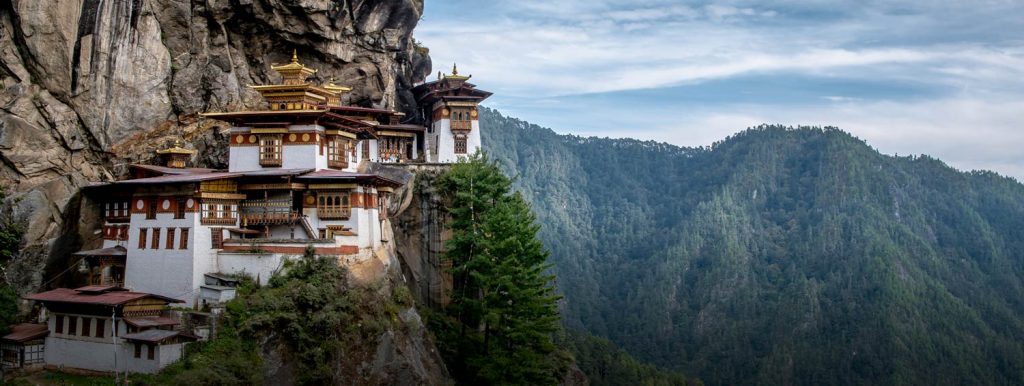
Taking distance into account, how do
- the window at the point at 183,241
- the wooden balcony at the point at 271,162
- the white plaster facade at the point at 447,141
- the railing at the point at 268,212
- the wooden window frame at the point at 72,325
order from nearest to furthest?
1. the wooden window frame at the point at 72,325
2. the window at the point at 183,241
3. the railing at the point at 268,212
4. the wooden balcony at the point at 271,162
5. the white plaster facade at the point at 447,141

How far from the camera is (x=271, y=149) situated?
4747 cm

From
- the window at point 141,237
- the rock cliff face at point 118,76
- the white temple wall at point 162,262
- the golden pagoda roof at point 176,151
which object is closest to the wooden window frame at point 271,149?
the golden pagoda roof at point 176,151

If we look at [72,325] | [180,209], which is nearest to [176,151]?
[180,209]

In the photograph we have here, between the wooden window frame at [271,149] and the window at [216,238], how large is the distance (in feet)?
20.2

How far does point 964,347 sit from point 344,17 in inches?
4294

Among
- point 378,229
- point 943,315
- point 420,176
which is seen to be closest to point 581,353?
point 420,176

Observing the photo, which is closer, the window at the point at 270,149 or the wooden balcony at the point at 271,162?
the wooden balcony at the point at 271,162

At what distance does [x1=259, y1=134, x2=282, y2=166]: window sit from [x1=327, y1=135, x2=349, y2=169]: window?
8.22 feet

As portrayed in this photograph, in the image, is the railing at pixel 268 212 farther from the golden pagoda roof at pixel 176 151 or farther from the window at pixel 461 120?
the window at pixel 461 120

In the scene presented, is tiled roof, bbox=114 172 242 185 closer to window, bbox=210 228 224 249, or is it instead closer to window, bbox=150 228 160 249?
window, bbox=150 228 160 249

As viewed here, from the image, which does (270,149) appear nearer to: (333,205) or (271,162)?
(271,162)

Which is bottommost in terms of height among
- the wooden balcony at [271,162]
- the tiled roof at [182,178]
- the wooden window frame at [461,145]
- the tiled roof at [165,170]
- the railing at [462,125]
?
the tiled roof at [182,178]

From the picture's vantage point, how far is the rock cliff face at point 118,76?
144 ft

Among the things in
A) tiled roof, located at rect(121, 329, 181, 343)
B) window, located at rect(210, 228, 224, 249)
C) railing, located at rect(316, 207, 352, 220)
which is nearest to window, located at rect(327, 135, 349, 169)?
railing, located at rect(316, 207, 352, 220)
